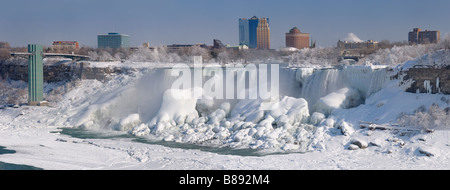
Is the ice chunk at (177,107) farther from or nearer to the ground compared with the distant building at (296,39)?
nearer to the ground

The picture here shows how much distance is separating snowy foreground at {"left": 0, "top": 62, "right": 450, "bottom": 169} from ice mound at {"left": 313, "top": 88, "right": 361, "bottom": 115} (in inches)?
2.1

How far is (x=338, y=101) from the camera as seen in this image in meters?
26.8

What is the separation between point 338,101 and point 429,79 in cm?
463

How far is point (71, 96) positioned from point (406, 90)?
79.6ft

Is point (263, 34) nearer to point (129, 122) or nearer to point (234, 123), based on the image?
point (129, 122)

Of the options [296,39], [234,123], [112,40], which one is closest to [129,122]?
[234,123]

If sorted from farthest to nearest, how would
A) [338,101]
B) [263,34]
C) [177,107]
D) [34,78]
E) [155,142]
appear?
Answer: 1. [263,34]
2. [34,78]
3. [177,107]
4. [338,101]
5. [155,142]

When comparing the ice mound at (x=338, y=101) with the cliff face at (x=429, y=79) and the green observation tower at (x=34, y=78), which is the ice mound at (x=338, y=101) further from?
the green observation tower at (x=34, y=78)

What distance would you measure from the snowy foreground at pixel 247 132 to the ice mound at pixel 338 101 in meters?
0.05

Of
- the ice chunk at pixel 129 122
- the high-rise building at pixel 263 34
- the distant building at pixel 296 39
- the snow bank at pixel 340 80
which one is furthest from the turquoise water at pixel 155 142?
the high-rise building at pixel 263 34

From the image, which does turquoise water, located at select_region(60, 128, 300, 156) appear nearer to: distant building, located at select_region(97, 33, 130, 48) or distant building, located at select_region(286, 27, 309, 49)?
distant building, located at select_region(97, 33, 130, 48)

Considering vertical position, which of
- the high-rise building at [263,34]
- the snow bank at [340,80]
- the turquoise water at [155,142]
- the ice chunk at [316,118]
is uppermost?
the high-rise building at [263,34]

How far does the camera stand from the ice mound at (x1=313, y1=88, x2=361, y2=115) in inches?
1042

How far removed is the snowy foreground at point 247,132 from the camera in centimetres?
2011
